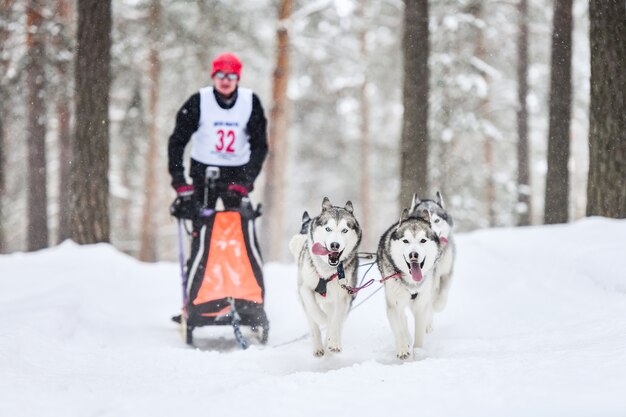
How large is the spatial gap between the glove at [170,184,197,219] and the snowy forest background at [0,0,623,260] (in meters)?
4.74

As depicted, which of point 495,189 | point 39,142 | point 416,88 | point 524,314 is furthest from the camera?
point 495,189

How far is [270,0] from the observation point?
1538 cm

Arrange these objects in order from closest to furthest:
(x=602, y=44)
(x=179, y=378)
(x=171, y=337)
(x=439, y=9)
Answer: (x=179, y=378) < (x=171, y=337) < (x=602, y=44) < (x=439, y=9)

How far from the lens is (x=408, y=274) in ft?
13.4

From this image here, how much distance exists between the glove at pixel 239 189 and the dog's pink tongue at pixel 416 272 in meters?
1.74

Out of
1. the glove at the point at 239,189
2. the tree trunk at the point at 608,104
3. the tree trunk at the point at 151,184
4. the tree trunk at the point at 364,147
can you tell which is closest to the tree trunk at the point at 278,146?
the tree trunk at the point at 151,184

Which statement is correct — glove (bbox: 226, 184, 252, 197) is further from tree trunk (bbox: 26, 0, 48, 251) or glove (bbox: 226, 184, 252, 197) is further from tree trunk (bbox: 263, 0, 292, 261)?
tree trunk (bbox: 263, 0, 292, 261)

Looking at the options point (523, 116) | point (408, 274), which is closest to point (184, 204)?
point (408, 274)

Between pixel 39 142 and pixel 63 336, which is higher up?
pixel 39 142

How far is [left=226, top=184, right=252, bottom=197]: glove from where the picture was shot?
5.04m

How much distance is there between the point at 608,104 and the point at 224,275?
4466 millimetres

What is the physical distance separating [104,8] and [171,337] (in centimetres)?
442

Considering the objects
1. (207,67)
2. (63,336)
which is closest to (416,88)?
(63,336)

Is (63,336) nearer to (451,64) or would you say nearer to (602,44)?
(602,44)
